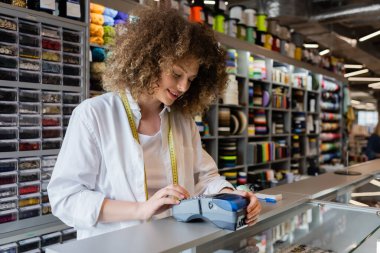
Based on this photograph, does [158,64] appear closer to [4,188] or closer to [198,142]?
[198,142]

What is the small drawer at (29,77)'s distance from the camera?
241 centimetres

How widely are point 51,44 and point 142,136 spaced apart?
63.6 inches

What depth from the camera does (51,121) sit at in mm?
2584

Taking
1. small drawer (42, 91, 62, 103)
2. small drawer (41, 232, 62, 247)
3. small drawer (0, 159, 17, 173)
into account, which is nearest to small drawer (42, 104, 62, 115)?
small drawer (42, 91, 62, 103)

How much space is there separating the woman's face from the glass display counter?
506 mm

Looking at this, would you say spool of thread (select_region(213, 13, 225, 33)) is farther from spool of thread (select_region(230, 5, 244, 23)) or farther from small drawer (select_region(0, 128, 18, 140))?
small drawer (select_region(0, 128, 18, 140))

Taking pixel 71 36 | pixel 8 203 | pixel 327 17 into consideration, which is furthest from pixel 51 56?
pixel 327 17

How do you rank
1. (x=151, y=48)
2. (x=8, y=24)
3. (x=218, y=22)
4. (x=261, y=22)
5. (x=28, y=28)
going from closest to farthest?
(x=151, y=48) < (x=8, y=24) < (x=28, y=28) < (x=218, y=22) < (x=261, y=22)

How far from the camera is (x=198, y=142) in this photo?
151 centimetres

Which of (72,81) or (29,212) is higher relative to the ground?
(72,81)

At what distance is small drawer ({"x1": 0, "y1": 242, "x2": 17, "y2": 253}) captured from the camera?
2.35 meters

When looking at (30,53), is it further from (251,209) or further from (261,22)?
(261,22)

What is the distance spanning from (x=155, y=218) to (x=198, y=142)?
0.42 meters

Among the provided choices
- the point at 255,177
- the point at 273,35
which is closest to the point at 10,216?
the point at 255,177
